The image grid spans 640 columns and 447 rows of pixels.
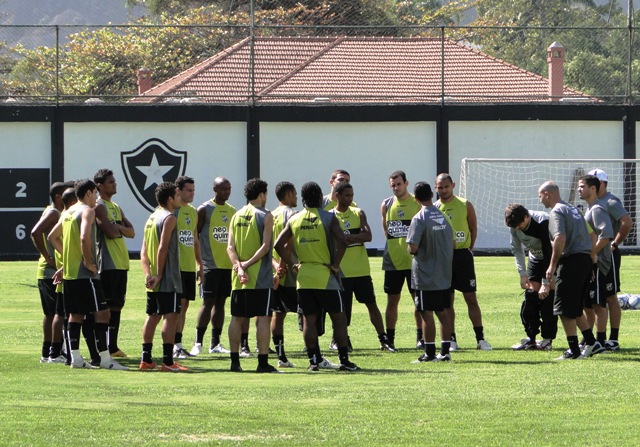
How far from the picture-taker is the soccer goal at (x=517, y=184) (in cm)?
3047

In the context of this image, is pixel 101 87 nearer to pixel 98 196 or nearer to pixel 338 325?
pixel 98 196

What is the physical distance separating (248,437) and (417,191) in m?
4.97

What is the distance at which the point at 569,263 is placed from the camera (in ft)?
42.0

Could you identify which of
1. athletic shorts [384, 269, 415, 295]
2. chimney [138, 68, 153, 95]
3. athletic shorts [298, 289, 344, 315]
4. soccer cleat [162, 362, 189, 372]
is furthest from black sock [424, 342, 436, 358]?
chimney [138, 68, 153, 95]

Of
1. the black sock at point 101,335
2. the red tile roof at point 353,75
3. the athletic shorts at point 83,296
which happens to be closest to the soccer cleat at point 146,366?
the black sock at point 101,335

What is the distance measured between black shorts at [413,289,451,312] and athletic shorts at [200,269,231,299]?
7.93 feet

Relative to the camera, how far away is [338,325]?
1212 cm

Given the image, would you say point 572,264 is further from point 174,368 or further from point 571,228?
point 174,368

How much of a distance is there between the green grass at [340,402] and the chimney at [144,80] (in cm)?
1956

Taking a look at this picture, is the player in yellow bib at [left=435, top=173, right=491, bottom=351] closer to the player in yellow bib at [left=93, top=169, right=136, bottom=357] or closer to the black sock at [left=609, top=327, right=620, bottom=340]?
the black sock at [left=609, top=327, right=620, bottom=340]

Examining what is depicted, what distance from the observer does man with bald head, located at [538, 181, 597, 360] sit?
12.6m

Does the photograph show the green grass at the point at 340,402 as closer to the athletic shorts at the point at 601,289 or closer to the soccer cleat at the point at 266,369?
the soccer cleat at the point at 266,369

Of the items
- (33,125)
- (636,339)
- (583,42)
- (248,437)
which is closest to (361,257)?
(636,339)

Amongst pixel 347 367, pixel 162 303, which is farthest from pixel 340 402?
pixel 162 303
